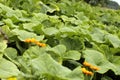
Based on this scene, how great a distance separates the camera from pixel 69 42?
7.82ft

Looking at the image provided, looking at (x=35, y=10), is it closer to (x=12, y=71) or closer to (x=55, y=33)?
(x=55, y=33)

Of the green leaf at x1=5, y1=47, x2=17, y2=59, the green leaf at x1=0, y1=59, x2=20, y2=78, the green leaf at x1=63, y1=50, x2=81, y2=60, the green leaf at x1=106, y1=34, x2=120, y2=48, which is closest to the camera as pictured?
the green leaf at x1=0, y1=59, x2=20, y2=78

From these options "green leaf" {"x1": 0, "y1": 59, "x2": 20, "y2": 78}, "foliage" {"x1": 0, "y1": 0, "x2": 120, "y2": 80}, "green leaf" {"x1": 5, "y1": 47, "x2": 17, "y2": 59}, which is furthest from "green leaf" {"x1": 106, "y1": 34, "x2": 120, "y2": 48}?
"green leaf" {"x1": 0, "y1": 59, "x2": 20, "y2": 78}

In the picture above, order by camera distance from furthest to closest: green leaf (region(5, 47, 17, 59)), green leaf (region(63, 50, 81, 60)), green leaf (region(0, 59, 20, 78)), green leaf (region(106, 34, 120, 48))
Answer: green leaf (region(106, 34, 120, 48)) → green leaf (region(63, 50, 81, 60)) → green leaf (region(5, 47, 17, 59)) → green leaf (region(0, 59, 20, 78))

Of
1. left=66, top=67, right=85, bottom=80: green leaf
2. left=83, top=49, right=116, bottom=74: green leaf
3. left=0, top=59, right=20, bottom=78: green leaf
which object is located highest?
left=66, top=67, right=85, bottom=80: green leaf

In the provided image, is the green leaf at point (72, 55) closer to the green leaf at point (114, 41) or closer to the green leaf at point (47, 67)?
the green leaf at point (47, 67)

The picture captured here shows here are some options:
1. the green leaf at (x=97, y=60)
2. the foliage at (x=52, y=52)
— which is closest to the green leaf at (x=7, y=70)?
the foliage at (x=52, y=52)

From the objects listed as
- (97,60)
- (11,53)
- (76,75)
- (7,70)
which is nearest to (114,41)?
(97,60)

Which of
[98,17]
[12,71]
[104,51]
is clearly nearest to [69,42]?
[104,51]

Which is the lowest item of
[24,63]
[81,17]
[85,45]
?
[81,17]

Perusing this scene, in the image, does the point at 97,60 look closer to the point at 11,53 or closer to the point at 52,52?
the point at 52,52

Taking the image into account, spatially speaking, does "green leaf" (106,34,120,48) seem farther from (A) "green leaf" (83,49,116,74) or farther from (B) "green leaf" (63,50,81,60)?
(B) "green leaf" (63,50,81,60)

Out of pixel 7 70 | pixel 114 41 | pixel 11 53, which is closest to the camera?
pixel 7 70

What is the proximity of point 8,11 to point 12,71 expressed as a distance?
4.36ft
